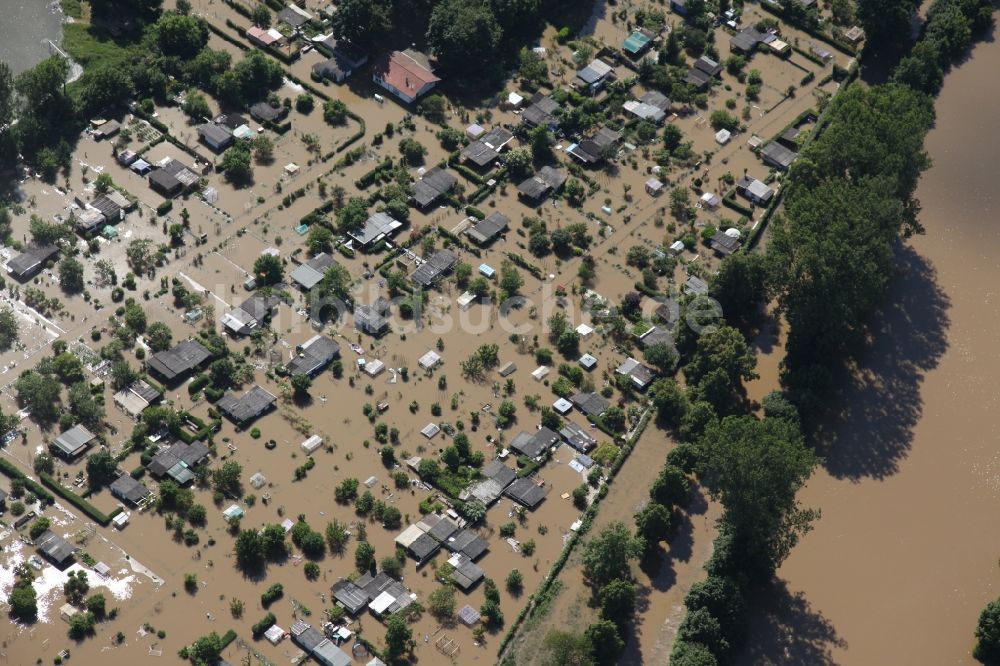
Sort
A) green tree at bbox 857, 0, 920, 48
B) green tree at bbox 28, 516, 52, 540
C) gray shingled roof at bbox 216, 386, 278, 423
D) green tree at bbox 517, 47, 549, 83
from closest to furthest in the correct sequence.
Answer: green tree at bbox 28, 516, 52, 540
gray shingled roof at bbox 216, 386, 278, 423
green tree at bbox 517, 47, 549, 83
green tree at bbox 857, 0, 920, 48

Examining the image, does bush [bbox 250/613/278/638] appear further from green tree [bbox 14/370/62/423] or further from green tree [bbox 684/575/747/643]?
green tree [bbox 684/575/747/643]

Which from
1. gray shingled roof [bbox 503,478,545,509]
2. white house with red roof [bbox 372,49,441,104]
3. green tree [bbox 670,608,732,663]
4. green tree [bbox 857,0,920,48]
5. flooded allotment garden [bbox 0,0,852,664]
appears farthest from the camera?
green tree [bbox 857,0,920,48]

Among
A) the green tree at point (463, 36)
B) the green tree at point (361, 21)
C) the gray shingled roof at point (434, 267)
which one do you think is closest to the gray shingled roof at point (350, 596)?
the gray shingled roof at point (434, 267)

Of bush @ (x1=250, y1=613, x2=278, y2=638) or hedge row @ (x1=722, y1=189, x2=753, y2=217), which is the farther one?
hedge row @ (x1=722, y1=189, x2=753, y2=217)

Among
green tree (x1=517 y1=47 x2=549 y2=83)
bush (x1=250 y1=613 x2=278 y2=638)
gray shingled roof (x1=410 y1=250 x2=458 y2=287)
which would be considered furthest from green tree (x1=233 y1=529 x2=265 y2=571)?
green tree (x1=517 y1=47 x2=549 y2=83)

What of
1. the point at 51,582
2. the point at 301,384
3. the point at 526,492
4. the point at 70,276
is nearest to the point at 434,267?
the point at 301,384

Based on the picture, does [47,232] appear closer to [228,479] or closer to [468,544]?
[228,479]

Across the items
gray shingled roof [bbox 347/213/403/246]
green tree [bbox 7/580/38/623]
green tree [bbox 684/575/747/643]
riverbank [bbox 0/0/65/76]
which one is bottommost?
green tree [bbox 7/580/38/623]

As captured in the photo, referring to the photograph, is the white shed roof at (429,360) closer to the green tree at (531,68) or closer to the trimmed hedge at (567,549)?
the trimmed hedge at (567,549)

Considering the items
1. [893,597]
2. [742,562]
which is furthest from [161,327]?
[893,597]
